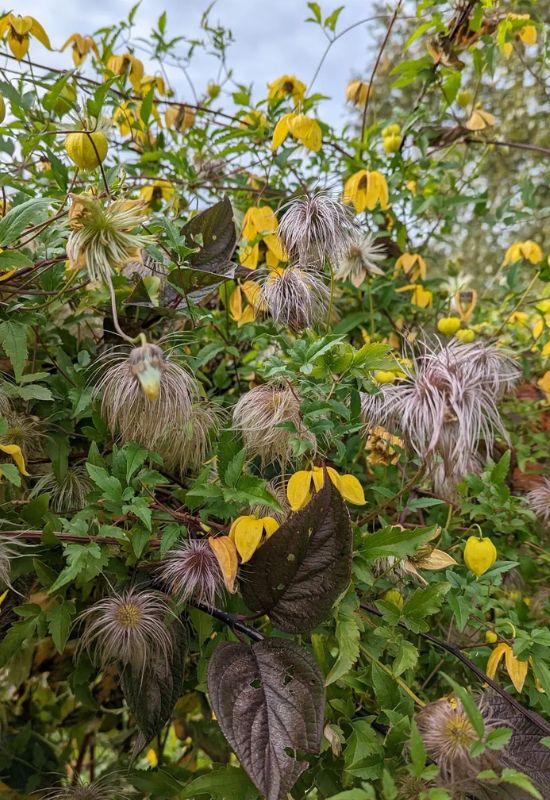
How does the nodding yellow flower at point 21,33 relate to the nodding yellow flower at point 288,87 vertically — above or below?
below

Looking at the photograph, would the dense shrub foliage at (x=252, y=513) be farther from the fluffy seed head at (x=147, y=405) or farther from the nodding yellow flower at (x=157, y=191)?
the nodding yellow flower at (x=157, y=191)

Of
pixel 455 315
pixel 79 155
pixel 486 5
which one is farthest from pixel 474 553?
pixel 486 5

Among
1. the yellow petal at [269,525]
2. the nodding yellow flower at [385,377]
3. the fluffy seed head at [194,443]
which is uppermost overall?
the nodding yellow flower at [385,377]

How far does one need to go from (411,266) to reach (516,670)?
758mm

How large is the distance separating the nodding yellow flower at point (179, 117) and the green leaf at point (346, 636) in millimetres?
1155

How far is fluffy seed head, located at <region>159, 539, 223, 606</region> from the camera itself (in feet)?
2.12

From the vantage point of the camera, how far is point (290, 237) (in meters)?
0.83

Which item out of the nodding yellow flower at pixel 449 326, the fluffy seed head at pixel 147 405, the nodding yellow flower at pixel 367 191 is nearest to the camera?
the fluffy seed head at pixel 147 405

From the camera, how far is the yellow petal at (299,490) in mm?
659

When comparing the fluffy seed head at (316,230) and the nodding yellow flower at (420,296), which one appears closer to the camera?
the fluffy seed head at (316,230)

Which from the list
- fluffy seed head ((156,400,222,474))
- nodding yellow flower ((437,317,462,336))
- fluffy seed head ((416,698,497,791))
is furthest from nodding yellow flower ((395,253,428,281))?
fluffy seed head ((416,698,497,791))

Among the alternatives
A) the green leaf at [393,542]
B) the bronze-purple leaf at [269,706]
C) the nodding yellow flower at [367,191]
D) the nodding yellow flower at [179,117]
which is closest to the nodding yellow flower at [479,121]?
the nodding yellow flower at [367,191]

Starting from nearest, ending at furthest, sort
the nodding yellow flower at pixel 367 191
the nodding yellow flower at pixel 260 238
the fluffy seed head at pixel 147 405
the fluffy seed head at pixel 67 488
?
the fluffy seed head at pixel 147 405, the fluffy seed head at pixel 67 488, the nodding yellow flower at pixel 260 238, the nodding yellow flower at pixel 367 191

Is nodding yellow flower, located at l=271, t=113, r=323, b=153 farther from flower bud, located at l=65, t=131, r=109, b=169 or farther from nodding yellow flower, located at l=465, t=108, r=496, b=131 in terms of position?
nodding yellow flower, located at l=465, t=108, r=496, b=131
